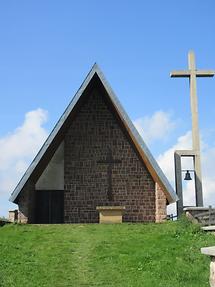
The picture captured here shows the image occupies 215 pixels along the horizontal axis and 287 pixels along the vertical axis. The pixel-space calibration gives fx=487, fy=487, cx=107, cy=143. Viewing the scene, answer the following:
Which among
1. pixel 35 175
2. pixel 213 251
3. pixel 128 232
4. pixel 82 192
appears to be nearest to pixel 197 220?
pixel 128 232

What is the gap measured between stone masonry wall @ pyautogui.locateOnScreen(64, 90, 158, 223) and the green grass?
3940mm

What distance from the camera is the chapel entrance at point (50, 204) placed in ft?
66.7

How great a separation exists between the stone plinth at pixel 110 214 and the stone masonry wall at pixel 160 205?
1.79 metres

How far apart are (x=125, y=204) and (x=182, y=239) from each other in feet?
22.2

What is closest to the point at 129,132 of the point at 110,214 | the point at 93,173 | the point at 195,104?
the point at 93,173

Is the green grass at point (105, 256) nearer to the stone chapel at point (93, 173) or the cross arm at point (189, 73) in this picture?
the stone chapel at point (93, 173)

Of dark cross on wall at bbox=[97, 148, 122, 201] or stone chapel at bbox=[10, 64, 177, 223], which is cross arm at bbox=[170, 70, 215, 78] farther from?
dark cross on wall at bbox=[97, 148, 122, 201]

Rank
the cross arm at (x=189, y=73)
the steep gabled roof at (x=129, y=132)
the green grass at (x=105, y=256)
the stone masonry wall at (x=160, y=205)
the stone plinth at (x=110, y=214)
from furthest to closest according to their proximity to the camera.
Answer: the cross arm at (x=189, y=73) < the stone masonry wall at (x=160, y=205) < the steep gabled roof at (x=129, y=132) < the stone plinth at (x=110, y=214) < the green grass at (x=105, y=256)

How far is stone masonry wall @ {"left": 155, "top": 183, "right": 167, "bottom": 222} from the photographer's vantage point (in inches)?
754

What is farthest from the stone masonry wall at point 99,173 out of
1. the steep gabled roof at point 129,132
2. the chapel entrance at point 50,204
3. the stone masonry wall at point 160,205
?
the steep gabled roof at point 129,132

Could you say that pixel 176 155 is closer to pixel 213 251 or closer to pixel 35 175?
pixel 35 175

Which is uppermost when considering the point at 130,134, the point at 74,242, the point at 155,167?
the point at 130,134

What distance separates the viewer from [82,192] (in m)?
20.3

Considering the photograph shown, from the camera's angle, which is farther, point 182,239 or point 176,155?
point 176,155
